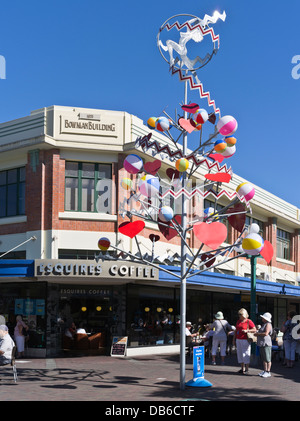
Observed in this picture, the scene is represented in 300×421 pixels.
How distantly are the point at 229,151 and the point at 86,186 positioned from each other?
938cm

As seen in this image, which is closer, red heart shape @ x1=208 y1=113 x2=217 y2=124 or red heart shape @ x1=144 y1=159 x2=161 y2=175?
red heart shape @ x1=208 y1=113 x2=217 y2=124

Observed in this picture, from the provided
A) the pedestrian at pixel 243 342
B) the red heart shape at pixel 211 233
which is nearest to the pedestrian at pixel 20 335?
the pedestrian at pixel 243 342

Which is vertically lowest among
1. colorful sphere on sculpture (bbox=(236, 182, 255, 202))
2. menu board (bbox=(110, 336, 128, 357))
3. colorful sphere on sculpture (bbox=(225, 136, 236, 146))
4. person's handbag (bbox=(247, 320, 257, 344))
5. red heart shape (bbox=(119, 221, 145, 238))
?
menu board (bbox=(110, 336, 128, 357))

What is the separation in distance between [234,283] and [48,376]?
13.3 meters

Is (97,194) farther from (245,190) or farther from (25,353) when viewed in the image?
(245,190)

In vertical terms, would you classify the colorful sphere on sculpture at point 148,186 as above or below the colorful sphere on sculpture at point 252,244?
above

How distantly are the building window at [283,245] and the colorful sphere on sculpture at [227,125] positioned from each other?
84.0 ft

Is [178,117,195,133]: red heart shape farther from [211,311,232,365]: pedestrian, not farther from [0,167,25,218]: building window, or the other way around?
[0,167,25,218]: building window

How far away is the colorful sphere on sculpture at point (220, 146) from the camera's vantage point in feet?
40.0

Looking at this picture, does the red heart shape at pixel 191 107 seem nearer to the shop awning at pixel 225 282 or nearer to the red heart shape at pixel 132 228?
the red heart shape at pixel 132 228

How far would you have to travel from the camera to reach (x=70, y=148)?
2041 cm

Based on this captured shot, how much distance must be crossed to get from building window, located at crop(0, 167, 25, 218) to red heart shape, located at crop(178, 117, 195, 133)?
35.3 ft

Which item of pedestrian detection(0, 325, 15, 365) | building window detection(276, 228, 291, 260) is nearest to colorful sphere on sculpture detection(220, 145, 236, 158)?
pedestrian detection(0, 325, 15, 365)

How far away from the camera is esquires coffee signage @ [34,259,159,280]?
60.2ft
